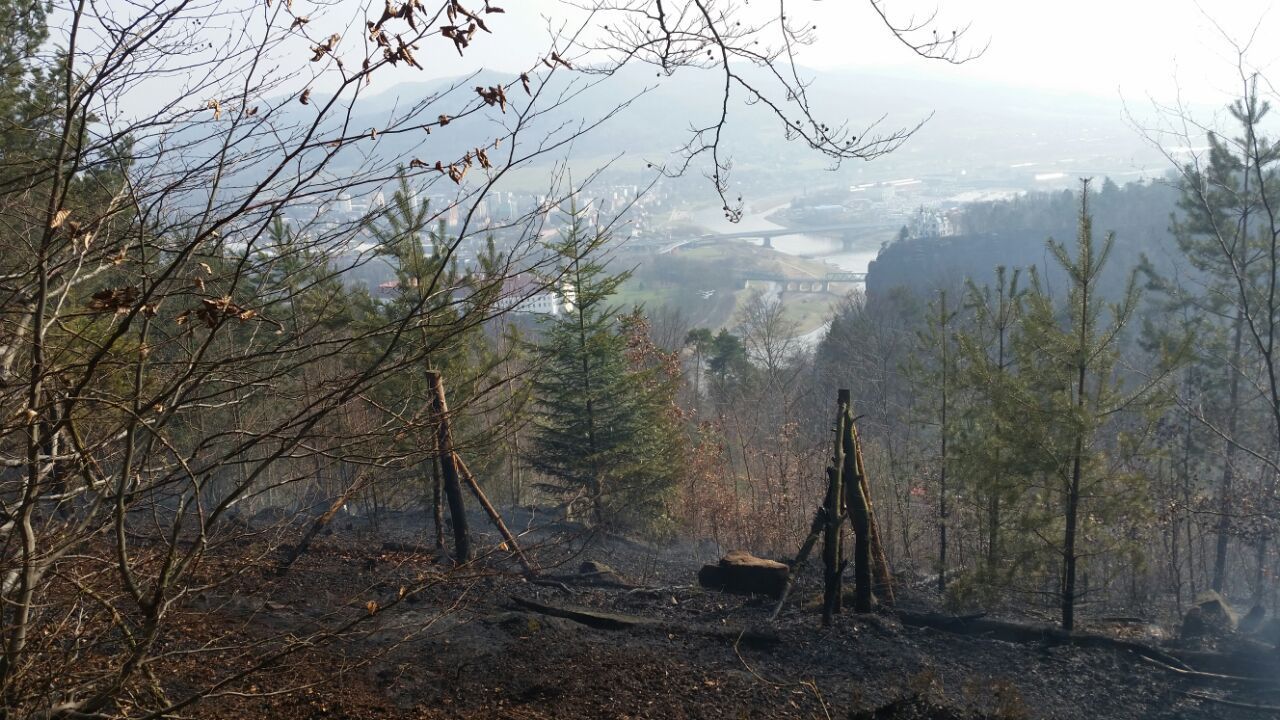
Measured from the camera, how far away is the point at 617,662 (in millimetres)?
5812

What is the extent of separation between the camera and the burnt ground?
4957mm

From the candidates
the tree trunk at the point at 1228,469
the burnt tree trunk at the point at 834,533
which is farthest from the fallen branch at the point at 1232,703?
the tree trunk at the point at 1228,469

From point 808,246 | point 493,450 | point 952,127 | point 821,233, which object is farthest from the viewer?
point 952,127

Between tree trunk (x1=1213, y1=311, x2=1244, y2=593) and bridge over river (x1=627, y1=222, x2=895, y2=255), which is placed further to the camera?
bridge over river (x1=627, y1=222, x2=895, y2=255)

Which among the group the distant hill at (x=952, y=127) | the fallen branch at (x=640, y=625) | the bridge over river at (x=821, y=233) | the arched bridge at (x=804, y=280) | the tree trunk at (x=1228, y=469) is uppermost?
the distant hill at (x=952, y=127)

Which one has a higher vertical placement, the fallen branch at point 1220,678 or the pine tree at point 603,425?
the pine tree at point 603,425

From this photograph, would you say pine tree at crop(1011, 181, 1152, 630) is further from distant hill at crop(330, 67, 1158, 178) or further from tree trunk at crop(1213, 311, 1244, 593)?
distant hill at crop(330, 67, 1158, 178)

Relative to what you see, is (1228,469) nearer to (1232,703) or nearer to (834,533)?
(1232,703)

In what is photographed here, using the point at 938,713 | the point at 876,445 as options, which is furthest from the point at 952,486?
the point at 876,445

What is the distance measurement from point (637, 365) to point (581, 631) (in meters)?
15.9

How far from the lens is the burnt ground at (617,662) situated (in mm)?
4957

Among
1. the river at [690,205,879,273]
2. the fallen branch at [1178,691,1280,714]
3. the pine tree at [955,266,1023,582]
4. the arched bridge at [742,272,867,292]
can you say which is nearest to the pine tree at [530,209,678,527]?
the pine tree at [955,266,1023,582]

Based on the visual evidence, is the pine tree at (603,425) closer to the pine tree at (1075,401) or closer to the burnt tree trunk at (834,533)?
the pine tree at (1075,401)

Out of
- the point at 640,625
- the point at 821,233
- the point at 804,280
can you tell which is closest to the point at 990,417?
the point at 640,625
